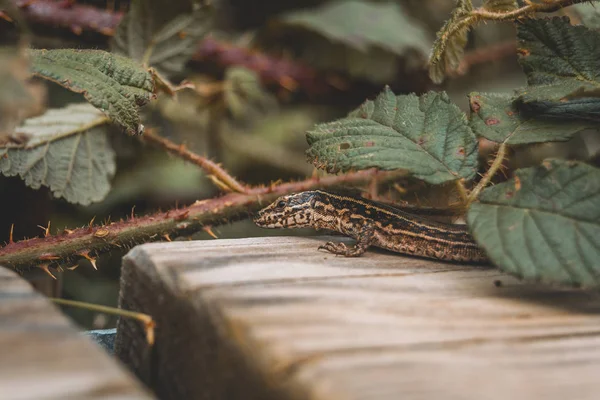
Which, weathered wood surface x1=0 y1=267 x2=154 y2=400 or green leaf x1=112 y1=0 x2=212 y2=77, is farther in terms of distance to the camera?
green leaf x1=112 y1=0 x2=212 y2=77

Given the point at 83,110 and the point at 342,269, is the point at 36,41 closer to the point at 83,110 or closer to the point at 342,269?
the point at 83,110

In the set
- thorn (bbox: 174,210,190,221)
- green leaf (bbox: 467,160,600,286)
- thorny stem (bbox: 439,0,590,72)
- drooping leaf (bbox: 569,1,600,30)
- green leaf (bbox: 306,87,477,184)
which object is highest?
drooping leaf (bbox: 569,1,600,30)

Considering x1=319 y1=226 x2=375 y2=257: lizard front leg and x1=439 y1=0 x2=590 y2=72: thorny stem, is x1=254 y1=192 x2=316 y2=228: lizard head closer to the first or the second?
x1=319 y1=226 x2=375 y2=257: lizard front leg

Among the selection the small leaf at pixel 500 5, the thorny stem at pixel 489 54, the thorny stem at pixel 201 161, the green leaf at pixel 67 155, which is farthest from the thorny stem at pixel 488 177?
the thorny stem at pixel 489 54

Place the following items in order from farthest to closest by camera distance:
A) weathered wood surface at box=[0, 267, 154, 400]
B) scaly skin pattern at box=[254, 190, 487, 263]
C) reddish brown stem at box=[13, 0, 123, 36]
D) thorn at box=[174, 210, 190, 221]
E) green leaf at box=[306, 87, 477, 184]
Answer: reddish brown stem at box=[13, 0, 123, 36]
thorn at box=[174, 210, 190, 221]
scaly skin pattern at box=[254, 190, 487, 263]
green leaf at box=[306, 87, 477, 184]
weathered wood surface at box=[0, 267, 154, 400]

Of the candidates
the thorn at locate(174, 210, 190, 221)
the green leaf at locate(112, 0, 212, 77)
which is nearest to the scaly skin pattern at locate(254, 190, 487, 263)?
the thorn at locate(174, 210, 190, 221)

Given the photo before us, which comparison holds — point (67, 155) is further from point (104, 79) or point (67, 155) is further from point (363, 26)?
point (363, 26)

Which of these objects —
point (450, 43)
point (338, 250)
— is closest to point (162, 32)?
point (450, 43)

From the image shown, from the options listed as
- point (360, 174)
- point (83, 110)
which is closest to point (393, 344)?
point (360, 174)
